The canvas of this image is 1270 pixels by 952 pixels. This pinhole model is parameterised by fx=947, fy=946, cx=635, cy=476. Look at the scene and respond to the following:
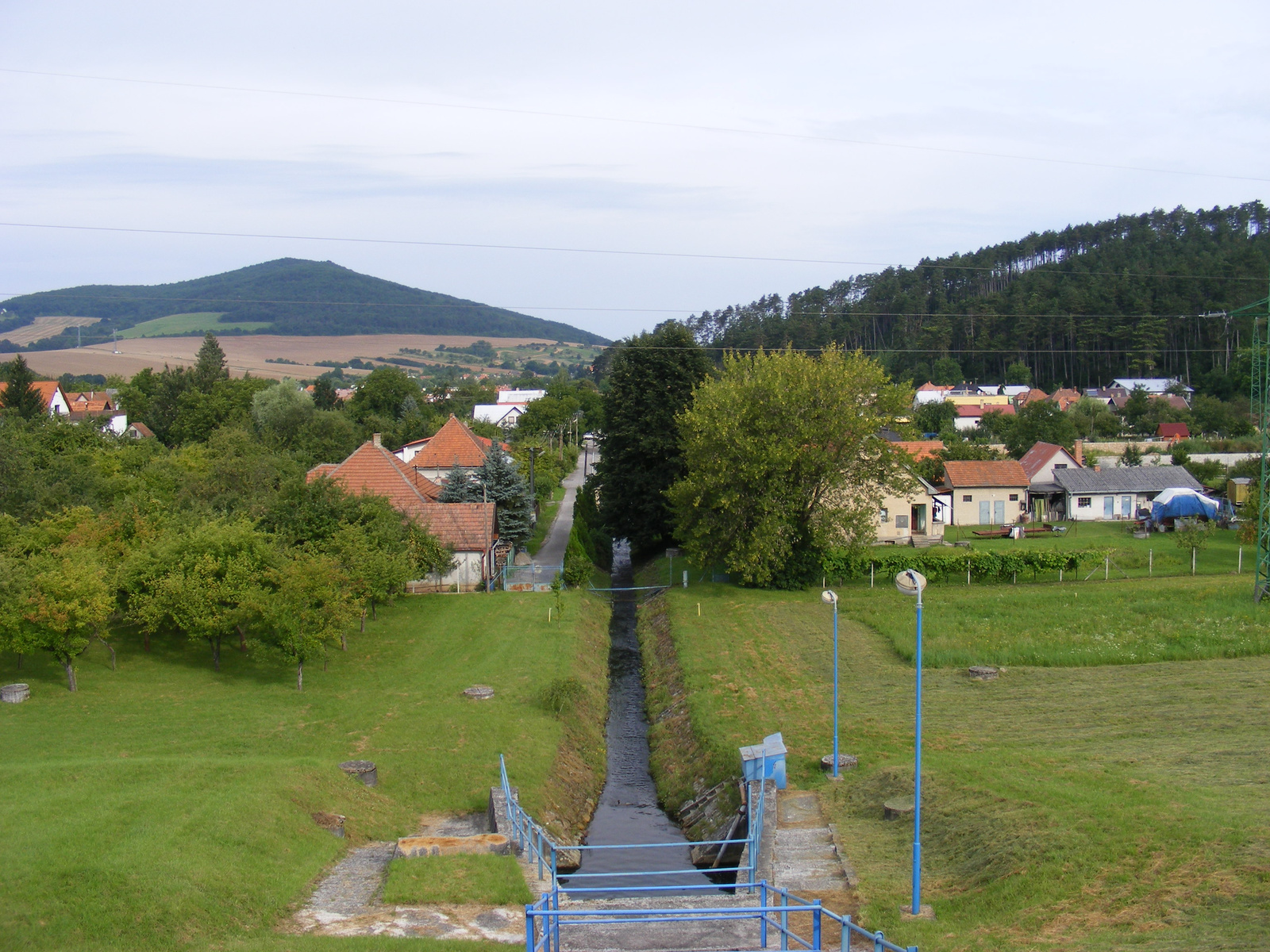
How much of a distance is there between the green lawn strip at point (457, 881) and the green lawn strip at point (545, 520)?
35.0 metres

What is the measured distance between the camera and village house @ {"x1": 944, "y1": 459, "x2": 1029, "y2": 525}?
5509 centimetres

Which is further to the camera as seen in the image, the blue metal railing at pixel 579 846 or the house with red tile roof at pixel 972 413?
the house with red tile roof at pixel 972 413

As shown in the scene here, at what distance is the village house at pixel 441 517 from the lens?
39938 millimetres

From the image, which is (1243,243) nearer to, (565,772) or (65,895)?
(565,772)

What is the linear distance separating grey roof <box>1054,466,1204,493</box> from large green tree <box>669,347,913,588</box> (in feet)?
71.9

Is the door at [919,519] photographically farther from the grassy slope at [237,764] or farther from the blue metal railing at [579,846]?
the blue metal railing at [579,846]

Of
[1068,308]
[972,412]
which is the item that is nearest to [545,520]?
[972,412]

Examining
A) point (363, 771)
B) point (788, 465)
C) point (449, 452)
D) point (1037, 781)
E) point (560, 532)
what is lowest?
point (363, 771)

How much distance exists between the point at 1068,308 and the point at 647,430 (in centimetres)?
9652

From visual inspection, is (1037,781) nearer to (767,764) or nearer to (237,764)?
(767,764)

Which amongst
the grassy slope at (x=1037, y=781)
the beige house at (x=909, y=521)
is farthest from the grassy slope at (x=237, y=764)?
the beige house at (x=909, y=521)

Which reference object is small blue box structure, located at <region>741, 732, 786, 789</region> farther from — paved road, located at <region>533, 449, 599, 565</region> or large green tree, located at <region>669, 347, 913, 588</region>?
paved road, located at <region>533, 449, 599, 565</region>

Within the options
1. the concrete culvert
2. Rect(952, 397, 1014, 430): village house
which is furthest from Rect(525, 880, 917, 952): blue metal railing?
Rect(952, 397, 1014, 430): village house

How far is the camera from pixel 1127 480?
56.8 metres
